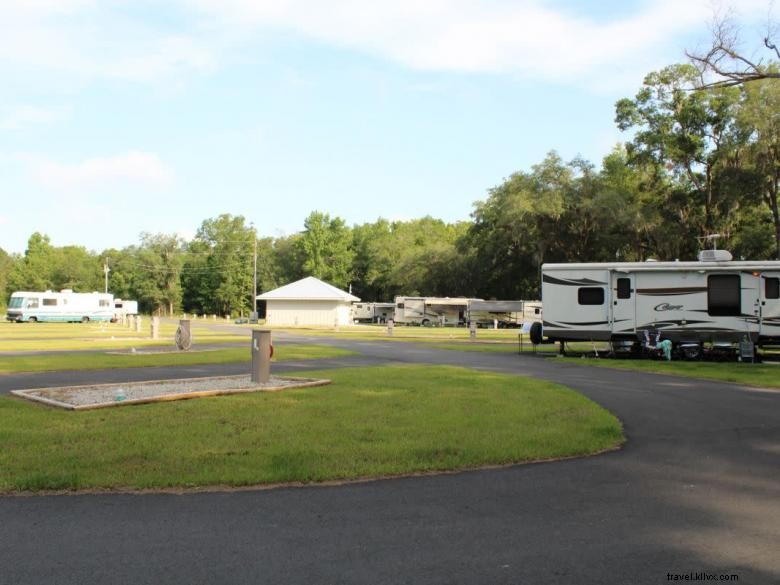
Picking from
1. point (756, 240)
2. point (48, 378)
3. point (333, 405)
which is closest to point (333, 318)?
point (756, 240)

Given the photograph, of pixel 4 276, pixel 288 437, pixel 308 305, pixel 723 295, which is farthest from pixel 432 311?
pixel 4 276

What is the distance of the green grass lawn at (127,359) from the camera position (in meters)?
18.1

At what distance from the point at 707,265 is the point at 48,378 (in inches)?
768

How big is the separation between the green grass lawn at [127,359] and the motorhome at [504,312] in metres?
40.0

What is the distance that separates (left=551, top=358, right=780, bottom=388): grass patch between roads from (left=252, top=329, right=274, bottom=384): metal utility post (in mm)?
10589

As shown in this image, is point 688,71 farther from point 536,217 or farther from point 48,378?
point 48,378

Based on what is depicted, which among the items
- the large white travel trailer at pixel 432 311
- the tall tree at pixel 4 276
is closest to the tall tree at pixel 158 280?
the tall tree at pixel 4 276

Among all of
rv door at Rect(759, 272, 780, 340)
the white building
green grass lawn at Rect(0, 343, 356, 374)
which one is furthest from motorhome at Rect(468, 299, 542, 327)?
green grass lawn at Rect(0, 343, 356, 374)

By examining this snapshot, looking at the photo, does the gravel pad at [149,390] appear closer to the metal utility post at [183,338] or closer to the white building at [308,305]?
the metal utility post at [183,338]

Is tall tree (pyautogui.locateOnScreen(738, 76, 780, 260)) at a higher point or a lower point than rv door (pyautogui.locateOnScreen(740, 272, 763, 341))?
higher

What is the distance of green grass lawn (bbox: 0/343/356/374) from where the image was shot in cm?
1808

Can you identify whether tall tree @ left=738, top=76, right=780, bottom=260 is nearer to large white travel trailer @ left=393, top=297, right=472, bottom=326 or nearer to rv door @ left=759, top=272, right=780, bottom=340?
rv door @ left=759, top=272, right=780, bottom=340

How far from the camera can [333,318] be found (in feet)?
212

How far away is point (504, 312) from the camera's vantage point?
63.8m
